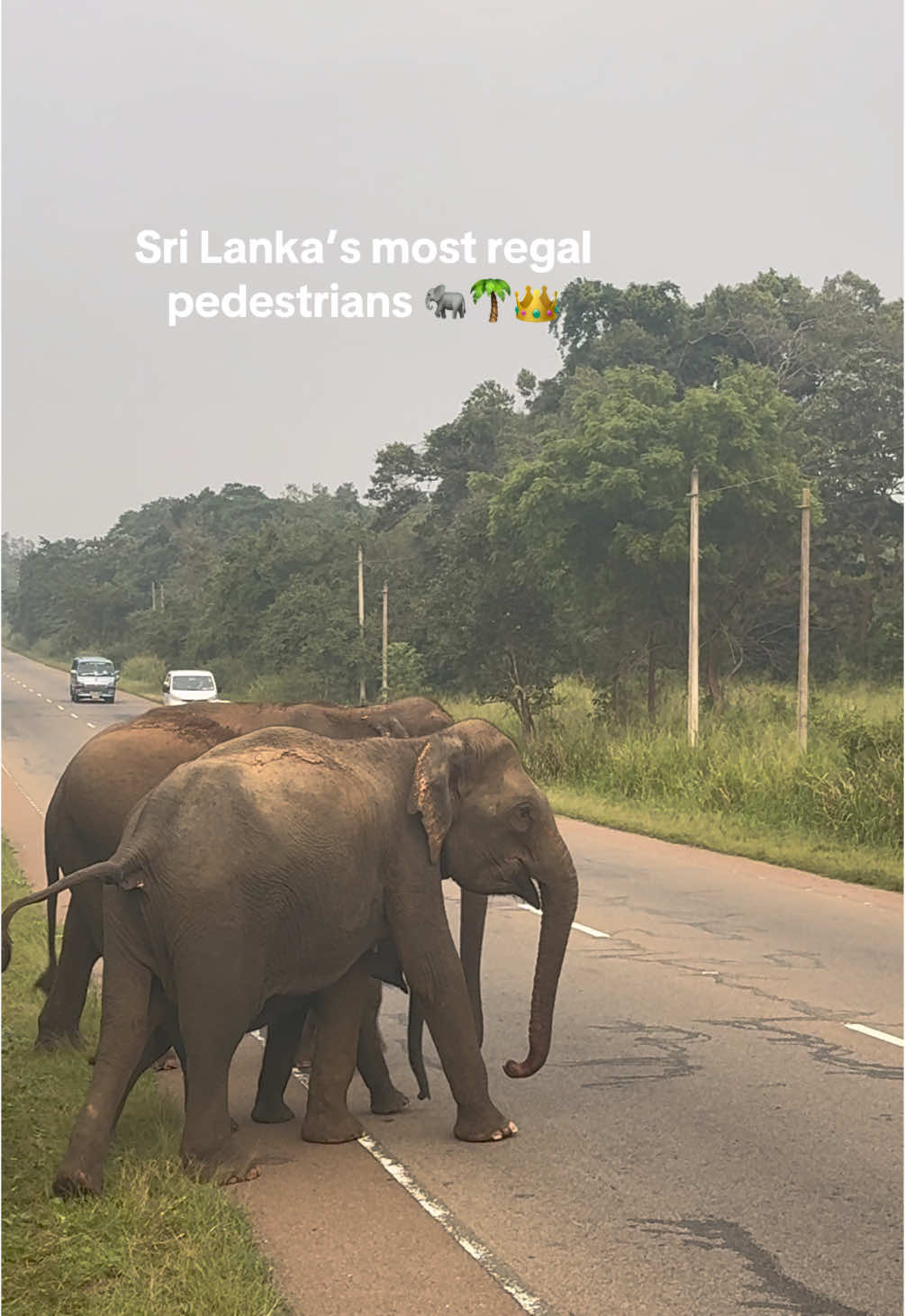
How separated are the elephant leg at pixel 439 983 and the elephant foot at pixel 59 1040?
2.21 meters

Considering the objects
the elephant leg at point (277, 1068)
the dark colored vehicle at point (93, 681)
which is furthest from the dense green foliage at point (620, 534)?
the elephant leg at point (277, 1068)

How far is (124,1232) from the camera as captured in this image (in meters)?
5.34

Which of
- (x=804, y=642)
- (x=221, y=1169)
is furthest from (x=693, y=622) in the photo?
(x=221, y=1169)

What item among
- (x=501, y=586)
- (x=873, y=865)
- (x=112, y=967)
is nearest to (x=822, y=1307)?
(x=112, y=967)

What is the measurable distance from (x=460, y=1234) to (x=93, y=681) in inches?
1799

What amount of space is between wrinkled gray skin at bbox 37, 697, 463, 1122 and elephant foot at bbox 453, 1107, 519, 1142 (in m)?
0.58

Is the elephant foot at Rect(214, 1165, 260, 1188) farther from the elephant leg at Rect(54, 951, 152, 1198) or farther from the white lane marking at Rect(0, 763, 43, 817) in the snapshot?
the white lane marking at Rect(0, 763, 43, 817)

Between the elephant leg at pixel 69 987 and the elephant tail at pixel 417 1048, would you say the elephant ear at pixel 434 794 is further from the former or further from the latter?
the elephant leg at pixel 69 987

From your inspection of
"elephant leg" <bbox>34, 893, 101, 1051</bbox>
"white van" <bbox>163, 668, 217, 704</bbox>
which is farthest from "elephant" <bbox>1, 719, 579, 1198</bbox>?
"white van" <bbox>163, 668, 217, 704</bbox>

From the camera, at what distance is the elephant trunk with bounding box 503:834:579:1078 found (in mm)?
6789

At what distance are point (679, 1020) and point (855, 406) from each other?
119 ft

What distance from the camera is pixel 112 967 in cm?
611

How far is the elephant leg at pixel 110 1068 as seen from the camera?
5.70 m

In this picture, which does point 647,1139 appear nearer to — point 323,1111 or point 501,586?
point 323,1111
